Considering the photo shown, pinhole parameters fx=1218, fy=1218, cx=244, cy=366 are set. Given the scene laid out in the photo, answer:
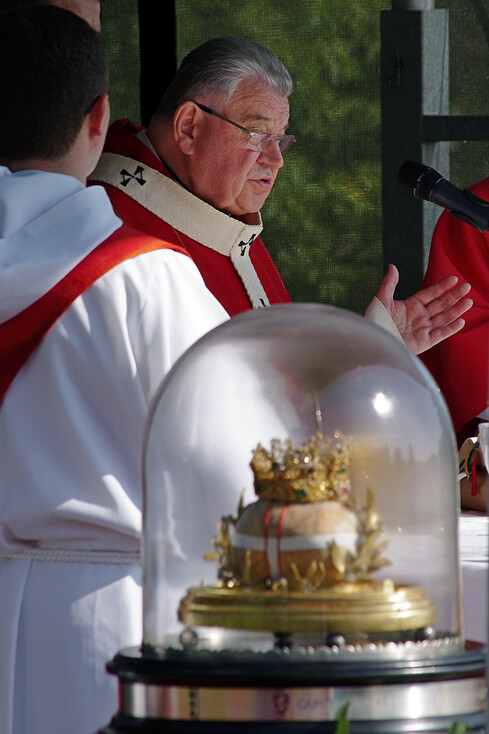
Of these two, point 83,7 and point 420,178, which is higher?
point 83,7

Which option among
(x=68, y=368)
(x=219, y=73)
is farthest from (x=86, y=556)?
(x=219, y=73)

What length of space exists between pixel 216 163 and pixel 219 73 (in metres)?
0.27

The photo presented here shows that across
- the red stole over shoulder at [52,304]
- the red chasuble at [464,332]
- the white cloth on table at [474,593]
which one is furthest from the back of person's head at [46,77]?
the red chasuble at [464,332]

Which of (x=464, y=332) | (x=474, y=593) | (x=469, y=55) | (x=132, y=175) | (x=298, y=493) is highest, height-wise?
(x=469, y=55)

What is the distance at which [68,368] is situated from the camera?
182 cm

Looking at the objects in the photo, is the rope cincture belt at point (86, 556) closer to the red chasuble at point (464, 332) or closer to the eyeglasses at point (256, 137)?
the red chasuble at point (464, 332)

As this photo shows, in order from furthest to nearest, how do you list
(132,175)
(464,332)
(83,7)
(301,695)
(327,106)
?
1. (327,106)
2. (464,332)
3. (132,175)
4. (83,7)
5. (301,695)

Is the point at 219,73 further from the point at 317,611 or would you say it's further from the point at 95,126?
the point at 317,611

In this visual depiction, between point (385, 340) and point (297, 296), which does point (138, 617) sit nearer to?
point (385, 340)

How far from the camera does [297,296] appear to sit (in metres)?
4.41

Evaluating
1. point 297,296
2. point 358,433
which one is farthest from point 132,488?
point 297,296

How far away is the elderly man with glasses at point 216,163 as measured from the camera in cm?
349

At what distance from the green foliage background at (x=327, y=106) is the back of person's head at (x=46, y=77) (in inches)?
97.3

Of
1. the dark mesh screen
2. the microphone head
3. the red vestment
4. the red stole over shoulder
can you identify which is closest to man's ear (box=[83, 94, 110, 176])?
the red stole over shoulder
